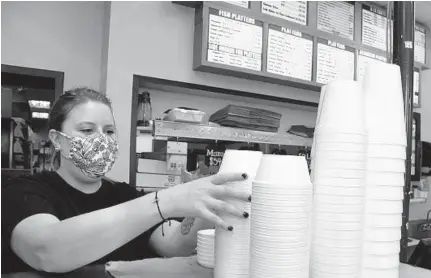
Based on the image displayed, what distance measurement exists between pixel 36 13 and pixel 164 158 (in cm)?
145

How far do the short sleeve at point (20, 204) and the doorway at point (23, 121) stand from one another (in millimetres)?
700

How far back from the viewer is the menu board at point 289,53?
313 cm

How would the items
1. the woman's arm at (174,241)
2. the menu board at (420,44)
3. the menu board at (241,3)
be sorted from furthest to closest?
the menu board at (420,44) < the menu board at (241,3) < the woman's arm at (174,241)

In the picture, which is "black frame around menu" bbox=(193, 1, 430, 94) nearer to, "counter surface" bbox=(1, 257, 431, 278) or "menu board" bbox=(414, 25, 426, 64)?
"menu board" bbox=(414, 25, 426, 64)

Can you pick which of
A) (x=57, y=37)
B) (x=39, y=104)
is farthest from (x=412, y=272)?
(x=39, y=104)

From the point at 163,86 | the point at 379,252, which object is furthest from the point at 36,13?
the point at 379,252

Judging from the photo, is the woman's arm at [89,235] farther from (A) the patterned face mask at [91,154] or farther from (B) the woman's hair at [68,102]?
(B) the woman's hair at [68,102]

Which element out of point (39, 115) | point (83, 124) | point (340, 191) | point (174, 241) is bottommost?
point (174, 241)

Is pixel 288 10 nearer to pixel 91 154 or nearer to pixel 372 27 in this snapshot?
pixel 372 27

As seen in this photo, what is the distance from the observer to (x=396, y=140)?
0.77m

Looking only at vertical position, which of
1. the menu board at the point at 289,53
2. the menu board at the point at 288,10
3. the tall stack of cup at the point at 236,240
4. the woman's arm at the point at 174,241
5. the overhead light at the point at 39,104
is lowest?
the woman's arm at the point at 174,241

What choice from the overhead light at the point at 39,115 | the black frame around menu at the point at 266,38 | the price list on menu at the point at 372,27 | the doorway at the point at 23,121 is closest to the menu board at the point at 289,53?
the black frame around menu at the point at 266,38

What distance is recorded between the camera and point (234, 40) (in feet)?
9.54

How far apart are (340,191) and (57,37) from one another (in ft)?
8.69
